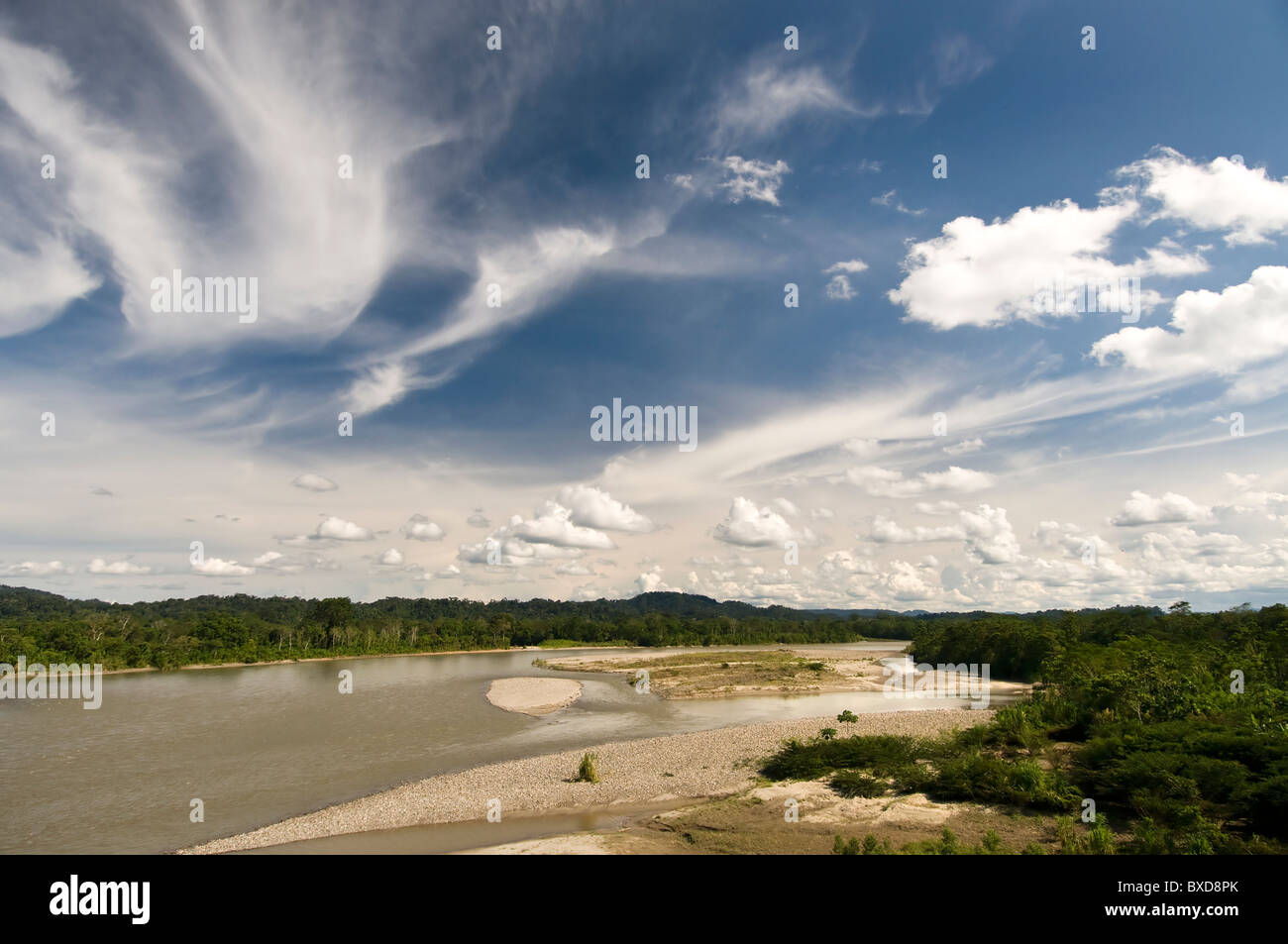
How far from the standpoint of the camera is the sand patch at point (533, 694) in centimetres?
5219

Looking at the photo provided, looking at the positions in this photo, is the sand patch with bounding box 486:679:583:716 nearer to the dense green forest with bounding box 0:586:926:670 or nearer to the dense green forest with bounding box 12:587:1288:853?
the dense green forest with bounding box 12:587:1288:853

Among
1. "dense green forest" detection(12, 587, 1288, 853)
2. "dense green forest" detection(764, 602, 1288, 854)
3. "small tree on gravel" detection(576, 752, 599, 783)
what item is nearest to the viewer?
"dense green forest" detection(764, 602, 1288, 854)

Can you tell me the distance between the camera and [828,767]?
2558cm

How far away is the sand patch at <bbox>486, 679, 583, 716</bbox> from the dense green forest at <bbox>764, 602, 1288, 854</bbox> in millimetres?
29638

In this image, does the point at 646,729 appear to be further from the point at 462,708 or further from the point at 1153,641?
the point at 1153,641

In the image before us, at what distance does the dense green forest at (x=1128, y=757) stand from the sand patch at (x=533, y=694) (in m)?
29.6

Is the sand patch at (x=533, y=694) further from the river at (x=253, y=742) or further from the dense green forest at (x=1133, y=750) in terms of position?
the dense green forest at (x=1133, y=750)

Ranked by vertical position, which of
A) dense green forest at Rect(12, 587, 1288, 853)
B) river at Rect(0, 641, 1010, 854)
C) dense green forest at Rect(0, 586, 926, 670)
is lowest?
dense green forest at Rect(0, 586, 926, 670)

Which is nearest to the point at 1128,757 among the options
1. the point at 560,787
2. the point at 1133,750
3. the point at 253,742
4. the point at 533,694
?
the point at 1133,750

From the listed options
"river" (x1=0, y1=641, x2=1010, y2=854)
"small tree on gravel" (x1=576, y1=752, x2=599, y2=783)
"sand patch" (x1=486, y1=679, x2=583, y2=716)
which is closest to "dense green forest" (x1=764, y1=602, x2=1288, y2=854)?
"small tree on gravel" (x1=576, y1=752, x2=599, y2=783)

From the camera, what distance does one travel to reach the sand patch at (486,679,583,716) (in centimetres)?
5219
